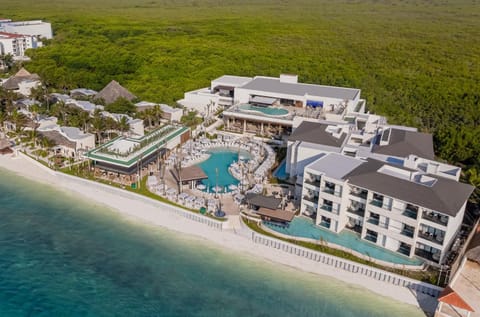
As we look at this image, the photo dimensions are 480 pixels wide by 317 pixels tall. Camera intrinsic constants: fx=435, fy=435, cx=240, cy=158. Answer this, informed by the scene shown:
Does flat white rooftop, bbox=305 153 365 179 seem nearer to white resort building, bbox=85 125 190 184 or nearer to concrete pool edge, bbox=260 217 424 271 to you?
concrete pool edge, bbox=260 217 424 271

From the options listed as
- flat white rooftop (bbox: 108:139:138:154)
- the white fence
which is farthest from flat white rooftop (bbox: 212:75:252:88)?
the white fence

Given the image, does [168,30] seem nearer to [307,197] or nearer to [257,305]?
[307,197]

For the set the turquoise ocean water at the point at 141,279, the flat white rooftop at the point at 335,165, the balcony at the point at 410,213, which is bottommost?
the turquoise ocean water at the point at 141,279

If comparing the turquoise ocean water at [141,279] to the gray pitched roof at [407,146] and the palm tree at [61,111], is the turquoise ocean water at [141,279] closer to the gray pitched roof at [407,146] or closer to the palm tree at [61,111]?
the gray pitched roof at [407,146]

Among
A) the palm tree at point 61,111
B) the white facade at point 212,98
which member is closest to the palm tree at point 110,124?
the palm tree at point 61,111

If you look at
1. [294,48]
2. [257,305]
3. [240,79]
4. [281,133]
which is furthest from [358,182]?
[294,48]

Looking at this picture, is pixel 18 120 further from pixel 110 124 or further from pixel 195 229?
pixel 195 229
